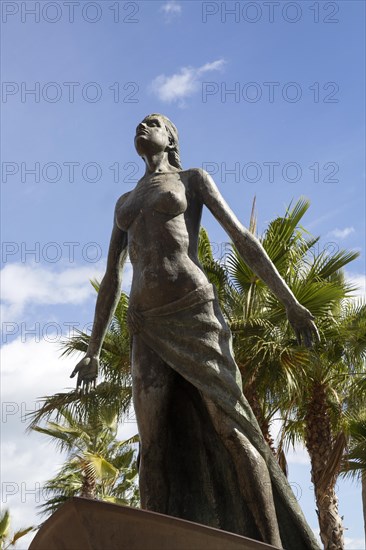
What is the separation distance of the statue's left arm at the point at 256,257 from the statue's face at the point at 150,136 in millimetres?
366

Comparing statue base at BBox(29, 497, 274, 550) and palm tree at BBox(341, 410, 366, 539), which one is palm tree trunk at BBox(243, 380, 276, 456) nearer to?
palm tree at BBox(341, 410, 366, 539)

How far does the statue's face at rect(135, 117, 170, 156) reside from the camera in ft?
17.5

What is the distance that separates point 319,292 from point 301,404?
2.25m

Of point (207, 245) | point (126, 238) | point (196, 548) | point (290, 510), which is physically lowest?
point (196, 548)

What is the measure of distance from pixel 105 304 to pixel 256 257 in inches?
42.9

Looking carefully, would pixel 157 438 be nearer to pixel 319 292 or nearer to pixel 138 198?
pixel 138 198

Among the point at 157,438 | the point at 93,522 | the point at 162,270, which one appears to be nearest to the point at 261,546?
the point at 93,522

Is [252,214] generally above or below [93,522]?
above

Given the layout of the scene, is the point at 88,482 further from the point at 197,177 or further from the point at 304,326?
the point at 304,326

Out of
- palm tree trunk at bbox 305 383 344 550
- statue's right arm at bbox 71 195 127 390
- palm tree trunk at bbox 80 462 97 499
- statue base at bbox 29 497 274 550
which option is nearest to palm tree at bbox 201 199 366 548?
palm tree trunk at bbox 305 383 344 550

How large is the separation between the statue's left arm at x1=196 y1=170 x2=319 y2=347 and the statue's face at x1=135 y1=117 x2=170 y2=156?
37 centimetres

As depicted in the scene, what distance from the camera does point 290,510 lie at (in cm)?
449

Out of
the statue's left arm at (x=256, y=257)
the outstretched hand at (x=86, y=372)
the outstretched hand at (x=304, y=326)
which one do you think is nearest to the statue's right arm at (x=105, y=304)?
the outstretched hand at (x=86, y=372)

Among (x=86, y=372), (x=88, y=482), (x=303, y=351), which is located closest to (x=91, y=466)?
(x=88, y=482)
